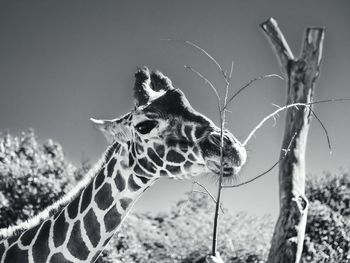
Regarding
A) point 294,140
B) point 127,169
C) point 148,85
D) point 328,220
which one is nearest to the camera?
point 127,169

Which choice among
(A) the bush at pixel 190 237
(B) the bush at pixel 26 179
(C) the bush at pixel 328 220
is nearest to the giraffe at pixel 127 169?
(A) the bush at pixel 190 237

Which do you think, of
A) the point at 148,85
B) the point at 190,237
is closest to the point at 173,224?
the point at 190,237

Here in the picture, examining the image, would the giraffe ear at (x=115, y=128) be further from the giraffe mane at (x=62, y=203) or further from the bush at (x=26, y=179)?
the bush at (x=26, y=179)

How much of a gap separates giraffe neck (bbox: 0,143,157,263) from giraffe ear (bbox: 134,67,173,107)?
15.4 inches

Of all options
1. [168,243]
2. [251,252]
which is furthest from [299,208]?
[168,243]

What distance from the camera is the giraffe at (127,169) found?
299 centimetres

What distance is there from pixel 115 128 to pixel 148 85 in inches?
20.6

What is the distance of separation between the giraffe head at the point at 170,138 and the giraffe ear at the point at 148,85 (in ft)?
0.07

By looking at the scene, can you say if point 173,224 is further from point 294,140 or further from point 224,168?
point 224,168

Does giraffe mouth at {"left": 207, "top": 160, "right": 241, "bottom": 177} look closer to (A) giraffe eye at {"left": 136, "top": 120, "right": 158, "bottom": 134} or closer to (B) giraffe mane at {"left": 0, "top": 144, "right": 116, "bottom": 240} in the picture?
(A) giraffe eye at {"left": 136, "top": 120, "right": 158, "bottom": 134}

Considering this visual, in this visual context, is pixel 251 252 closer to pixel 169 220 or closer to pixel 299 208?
pixel 299 208

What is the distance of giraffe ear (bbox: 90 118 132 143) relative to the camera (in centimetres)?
320

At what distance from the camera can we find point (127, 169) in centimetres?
327

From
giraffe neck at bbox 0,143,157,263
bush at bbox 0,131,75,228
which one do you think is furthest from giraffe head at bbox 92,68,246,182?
bush at bbox 0,131,75,228
